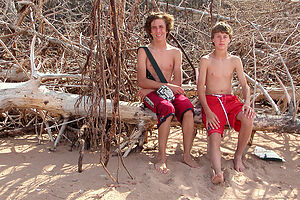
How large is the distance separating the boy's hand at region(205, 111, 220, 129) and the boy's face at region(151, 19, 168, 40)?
2.94ft

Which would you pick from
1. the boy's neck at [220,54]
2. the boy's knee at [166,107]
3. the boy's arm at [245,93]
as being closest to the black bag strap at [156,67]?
the boy's knee at [166,107]

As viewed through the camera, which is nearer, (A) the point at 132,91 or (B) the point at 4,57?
(A) the point at 132,91

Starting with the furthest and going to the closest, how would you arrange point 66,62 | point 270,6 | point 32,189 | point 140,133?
point 270,6 → point 66,62 → point 140,133 → point 32,189

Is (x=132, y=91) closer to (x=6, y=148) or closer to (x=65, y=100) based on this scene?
(x=65, y=100)

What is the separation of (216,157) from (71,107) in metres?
1.52

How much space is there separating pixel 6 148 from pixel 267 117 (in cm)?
269

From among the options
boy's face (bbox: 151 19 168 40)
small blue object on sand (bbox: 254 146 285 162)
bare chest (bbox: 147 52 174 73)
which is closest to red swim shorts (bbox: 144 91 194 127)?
bare chest (bbox: 147 52 174 73)

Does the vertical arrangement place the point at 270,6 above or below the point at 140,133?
above

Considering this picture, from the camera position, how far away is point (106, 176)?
2811 millimetres

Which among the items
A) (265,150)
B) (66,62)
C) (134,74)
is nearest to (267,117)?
(265,150)

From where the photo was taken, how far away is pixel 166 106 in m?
2.97

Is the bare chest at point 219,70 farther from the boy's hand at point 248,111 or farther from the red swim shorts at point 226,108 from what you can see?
the boy's hand at point 248,111

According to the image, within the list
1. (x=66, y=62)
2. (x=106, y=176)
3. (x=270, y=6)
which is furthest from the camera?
(x=270, y=6)

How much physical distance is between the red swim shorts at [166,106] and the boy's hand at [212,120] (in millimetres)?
162
